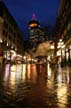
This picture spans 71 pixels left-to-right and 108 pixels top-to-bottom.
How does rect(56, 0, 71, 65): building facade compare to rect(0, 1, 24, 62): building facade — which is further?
rect(0, 1, 24, 62): building facade

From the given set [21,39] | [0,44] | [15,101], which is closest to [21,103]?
[15,101]

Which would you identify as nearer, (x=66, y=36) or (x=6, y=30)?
(x=66, y=36)

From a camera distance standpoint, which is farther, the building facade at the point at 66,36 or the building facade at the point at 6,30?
the building facade at the point at 6,30

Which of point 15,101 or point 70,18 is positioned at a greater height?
point 70,18

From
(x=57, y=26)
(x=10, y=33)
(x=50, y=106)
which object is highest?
(x=10, y=33)

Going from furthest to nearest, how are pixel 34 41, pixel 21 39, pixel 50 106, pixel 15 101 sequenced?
pixel 21 39 < pixel 34 41 < pixel 15 101 < pixel 50 106

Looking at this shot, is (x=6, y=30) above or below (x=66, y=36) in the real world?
above

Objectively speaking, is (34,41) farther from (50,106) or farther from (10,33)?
(50,106)

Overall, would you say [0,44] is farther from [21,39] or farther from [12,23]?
[21,39]

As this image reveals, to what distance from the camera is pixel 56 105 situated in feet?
17.3

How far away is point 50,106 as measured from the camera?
517 centimetres

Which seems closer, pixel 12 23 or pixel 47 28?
pixel 47 28

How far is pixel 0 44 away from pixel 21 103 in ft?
226

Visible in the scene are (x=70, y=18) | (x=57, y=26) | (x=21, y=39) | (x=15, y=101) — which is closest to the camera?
(x=15, y=101)
